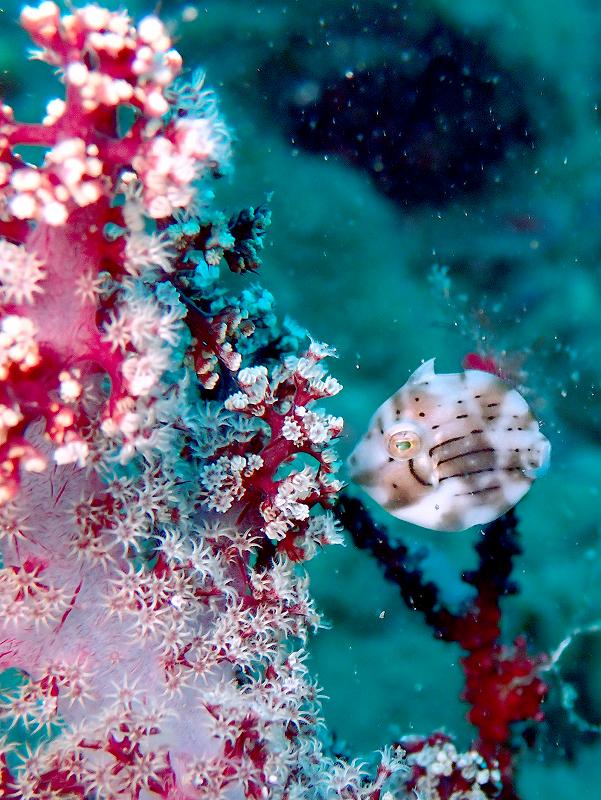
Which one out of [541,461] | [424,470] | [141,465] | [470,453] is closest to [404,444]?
[424,470]

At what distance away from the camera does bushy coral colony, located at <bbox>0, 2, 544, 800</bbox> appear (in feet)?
6.85

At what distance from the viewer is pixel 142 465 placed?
2715mm

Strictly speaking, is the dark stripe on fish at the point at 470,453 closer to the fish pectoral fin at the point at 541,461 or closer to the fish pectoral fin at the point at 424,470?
the fish pectoral fin at the point at 424,470

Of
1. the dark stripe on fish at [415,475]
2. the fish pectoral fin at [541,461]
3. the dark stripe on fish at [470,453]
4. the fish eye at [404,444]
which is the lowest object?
the dark stripe on fish at [415,475]

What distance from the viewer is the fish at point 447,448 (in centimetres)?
399

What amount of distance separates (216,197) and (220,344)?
1.53 m

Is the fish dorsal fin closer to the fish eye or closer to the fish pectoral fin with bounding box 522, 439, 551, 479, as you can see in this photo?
the fish eye

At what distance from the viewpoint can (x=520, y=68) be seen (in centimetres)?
401

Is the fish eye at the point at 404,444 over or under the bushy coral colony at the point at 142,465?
over

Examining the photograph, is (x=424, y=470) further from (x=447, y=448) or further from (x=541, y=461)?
(x=541, y=461)

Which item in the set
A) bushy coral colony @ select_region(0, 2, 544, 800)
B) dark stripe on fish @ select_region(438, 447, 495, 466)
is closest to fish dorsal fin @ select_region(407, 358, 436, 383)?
dark stripe on fish @ select_region(438, 447, 495, 466)

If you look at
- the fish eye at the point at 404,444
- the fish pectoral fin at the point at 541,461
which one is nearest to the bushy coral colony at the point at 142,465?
the fish eye at the point at 404,444

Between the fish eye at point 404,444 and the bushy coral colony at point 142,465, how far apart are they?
0.97 meters

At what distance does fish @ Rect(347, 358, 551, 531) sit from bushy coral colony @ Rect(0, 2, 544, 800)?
1.07m
